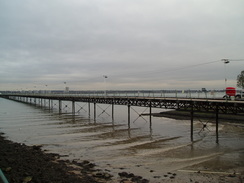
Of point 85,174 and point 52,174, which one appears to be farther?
point 85,174

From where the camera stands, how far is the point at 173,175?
35.0ft

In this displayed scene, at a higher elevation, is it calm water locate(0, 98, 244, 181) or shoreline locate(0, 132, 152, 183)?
shoreline locate(0, 132, 152, 183)

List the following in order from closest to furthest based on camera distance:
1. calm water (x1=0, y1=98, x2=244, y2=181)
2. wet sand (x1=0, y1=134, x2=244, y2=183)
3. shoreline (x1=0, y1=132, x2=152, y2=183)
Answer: shoreline (x1=0, y1=132, x2=152, y2=183), wet sand (x1=0, y1=134, x2=244, y2=183), calm water (x1=0, y1=98, x2=244, y2=181)

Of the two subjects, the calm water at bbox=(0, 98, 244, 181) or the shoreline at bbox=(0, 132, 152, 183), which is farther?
the calm water at bbox=(0, 98, 244, 181)

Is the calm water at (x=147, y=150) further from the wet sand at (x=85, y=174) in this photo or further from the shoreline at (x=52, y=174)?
the shoreline at (x=52, y=174)

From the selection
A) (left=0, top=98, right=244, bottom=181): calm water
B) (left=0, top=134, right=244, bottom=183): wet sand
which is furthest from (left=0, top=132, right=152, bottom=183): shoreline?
(left=0, top=98, right=244, bottom=181): calm water

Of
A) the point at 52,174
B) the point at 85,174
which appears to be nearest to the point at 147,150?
the point at 85,174

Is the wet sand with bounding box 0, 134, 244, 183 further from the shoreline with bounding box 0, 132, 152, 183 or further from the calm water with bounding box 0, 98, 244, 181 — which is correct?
the calm water with bounding box 0, 98, 244, 181

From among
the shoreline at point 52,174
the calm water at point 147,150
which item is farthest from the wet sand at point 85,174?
the calm water at point 147,150

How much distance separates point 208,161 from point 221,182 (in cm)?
359

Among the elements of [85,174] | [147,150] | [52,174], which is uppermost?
[52,174]

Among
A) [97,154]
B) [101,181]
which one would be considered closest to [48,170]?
[101,181]

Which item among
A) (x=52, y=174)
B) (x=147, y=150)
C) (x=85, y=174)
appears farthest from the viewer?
(x=147, y=150)

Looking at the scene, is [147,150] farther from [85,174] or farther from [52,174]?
[52,174]
